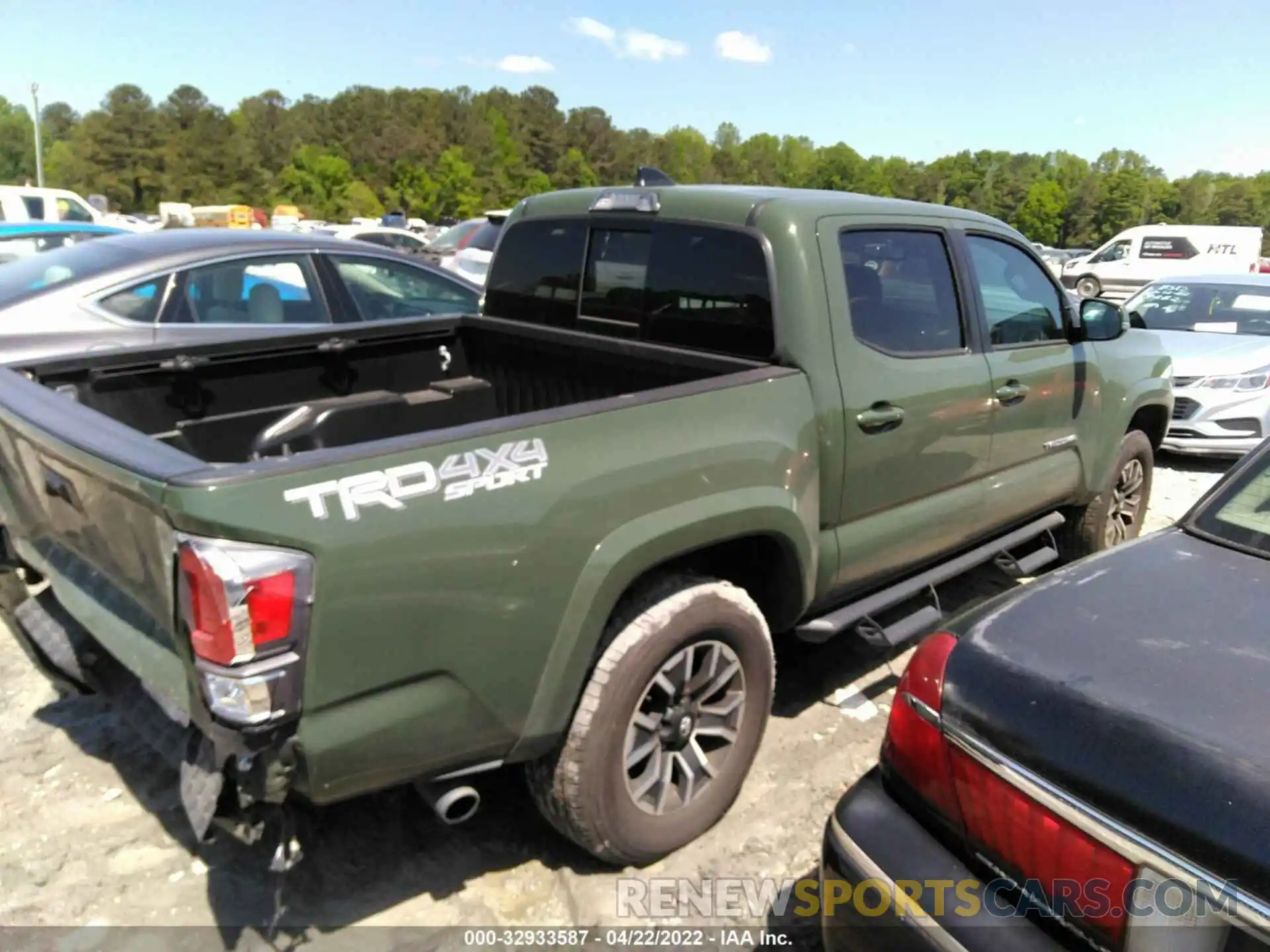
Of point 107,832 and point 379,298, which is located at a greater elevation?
point 379,298

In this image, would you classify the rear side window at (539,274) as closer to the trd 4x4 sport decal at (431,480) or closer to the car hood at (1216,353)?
the trd 4x4 sport decal at (431,480)

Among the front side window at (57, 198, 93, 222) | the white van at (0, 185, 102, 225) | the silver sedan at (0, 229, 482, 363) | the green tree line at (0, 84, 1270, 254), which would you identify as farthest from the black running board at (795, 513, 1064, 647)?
the green tree line at (0, 84, 1270, 254)

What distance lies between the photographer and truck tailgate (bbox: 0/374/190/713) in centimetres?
209

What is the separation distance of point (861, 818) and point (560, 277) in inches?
104

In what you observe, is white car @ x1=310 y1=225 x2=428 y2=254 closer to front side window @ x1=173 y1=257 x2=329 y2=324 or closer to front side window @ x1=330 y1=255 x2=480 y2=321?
front side window @ x1=330 y1=255 x2=480 y2=321

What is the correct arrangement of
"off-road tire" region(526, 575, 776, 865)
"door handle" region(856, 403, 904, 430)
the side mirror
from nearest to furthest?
1. "off-road tire" region(526, 575, 776, 865)
2. "door handle" region(856, 403, 904, 430)
3. the side mirror

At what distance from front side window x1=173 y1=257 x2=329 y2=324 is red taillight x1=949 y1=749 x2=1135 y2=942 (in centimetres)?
521

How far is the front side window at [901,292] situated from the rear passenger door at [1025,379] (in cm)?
20

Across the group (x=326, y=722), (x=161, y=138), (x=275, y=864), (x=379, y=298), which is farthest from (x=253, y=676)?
(x=161, y=138)

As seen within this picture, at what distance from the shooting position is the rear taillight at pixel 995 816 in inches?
63.5

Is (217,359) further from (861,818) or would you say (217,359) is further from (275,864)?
(861,818)

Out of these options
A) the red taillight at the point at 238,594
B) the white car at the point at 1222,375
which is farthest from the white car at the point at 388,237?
the red taillight at the point at 238,594

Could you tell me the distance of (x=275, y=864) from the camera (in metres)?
2.16

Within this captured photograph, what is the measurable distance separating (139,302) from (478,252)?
8308mm
